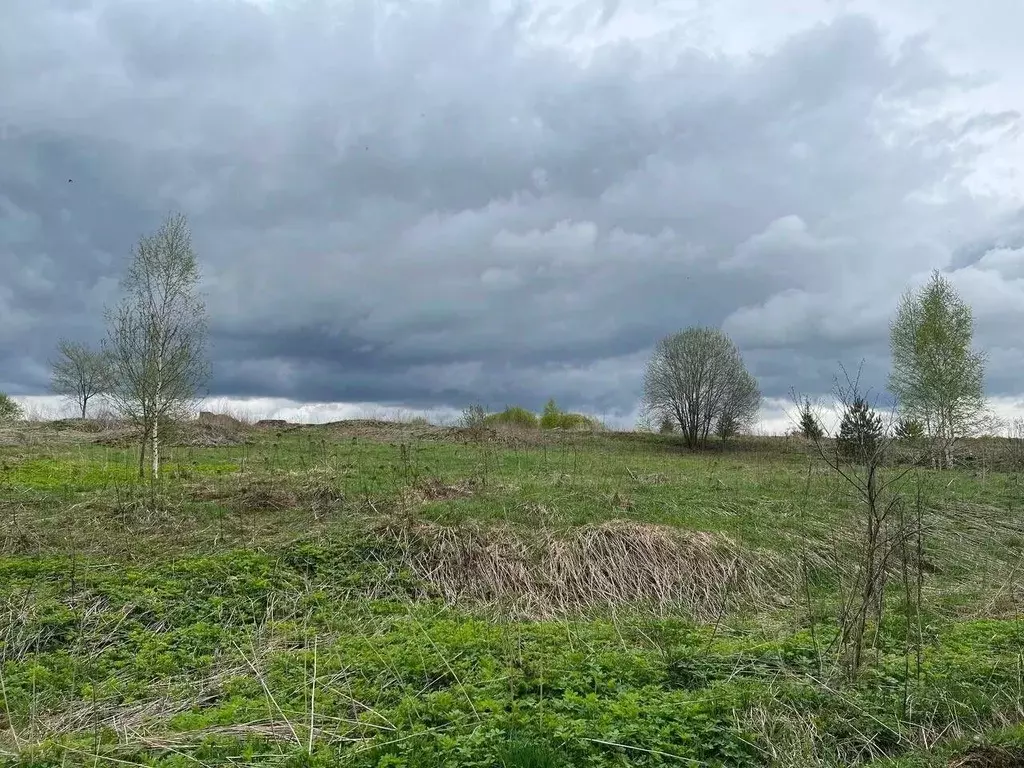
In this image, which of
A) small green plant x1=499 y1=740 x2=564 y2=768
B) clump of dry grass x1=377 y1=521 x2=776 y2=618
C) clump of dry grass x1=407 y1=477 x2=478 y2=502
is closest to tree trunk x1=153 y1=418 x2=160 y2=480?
clump of dry grass x1=407 y1=477 x2=478 y2=502

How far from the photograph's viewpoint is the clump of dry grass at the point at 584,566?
8359 millimetres

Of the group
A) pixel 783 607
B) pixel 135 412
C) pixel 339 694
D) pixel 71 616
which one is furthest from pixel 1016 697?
pixel 135 412

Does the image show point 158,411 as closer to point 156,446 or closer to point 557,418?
point 156,446

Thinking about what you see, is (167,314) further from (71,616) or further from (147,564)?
(71,616)

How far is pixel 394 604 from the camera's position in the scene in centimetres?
752

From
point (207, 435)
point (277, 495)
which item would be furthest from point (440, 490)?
point (207, 435)

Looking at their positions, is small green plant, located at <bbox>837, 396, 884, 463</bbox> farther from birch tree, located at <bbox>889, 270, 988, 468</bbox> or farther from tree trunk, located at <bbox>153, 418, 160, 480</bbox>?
birch tree, located at <bbox>889, 270, 988, 468</bbox>

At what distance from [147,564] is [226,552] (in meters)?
0.86

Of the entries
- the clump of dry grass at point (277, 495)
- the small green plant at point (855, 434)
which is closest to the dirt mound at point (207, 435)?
the clump of dry grass at point (277, 495)

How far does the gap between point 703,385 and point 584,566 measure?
34982 mm

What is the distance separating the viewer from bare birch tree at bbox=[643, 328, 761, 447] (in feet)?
137

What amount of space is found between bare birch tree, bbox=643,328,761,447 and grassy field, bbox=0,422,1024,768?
1119 inches

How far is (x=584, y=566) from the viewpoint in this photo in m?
8.87

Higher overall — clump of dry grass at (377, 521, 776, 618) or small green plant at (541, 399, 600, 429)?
small green plant at (541, 399, 600, 429)
